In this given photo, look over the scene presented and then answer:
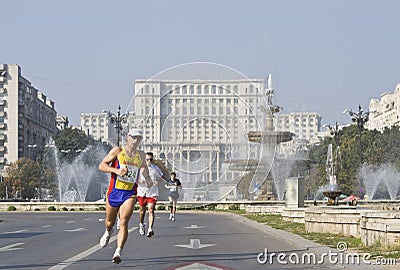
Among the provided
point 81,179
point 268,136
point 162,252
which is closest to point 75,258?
point 162,252

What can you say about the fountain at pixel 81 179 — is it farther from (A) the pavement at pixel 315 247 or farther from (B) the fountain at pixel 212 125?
(A) the pavement at pixel 315 247

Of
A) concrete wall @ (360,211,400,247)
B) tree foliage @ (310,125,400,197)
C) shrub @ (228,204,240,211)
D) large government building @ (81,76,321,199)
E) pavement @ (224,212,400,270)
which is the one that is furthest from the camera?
tree foliage @ (310,125,400,197)

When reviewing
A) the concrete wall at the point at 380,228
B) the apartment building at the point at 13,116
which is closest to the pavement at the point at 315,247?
the concrete wall at the point at 380,228

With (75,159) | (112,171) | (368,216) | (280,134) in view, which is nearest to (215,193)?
(280,134)

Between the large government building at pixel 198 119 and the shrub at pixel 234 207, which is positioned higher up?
the large government building at pixel 198 119

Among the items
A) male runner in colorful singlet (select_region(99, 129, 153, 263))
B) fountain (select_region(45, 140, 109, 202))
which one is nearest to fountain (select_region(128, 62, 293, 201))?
fountain (select_region(45, 140, 109, 202))

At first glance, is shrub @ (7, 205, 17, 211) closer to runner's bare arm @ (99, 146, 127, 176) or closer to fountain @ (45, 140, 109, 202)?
fountain @ (45, 140, 109, 202)

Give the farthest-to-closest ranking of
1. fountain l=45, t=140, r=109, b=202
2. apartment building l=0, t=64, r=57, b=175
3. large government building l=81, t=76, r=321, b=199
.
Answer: apartment building l=0, t=64, r=57, b=175 < fountain l=45, t=140, r=109, b=202 < large government building l=81, t=76, r=321, b=199

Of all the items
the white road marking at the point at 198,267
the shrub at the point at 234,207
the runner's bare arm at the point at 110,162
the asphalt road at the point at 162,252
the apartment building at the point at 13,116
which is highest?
the apartment building at the point at 13,116

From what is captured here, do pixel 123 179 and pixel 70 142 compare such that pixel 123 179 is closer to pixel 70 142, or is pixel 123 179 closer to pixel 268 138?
pixel 268 138

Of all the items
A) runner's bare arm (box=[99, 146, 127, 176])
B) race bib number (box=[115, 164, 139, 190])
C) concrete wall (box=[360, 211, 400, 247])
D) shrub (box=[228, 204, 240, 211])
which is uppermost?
runner's bare arm (box=[99, 146, 127, 176])

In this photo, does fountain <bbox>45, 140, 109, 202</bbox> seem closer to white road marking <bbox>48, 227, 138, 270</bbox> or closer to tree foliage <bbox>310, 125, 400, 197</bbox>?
tree foliage <bbox>310, 125, 400, 197</bbox>

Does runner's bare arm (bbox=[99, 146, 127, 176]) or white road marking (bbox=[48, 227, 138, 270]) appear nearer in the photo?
runner's bare arm (bbox=[99, 146, 127, 176])

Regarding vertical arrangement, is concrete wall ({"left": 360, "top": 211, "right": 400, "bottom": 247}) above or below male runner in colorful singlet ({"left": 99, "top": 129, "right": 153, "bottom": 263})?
below
